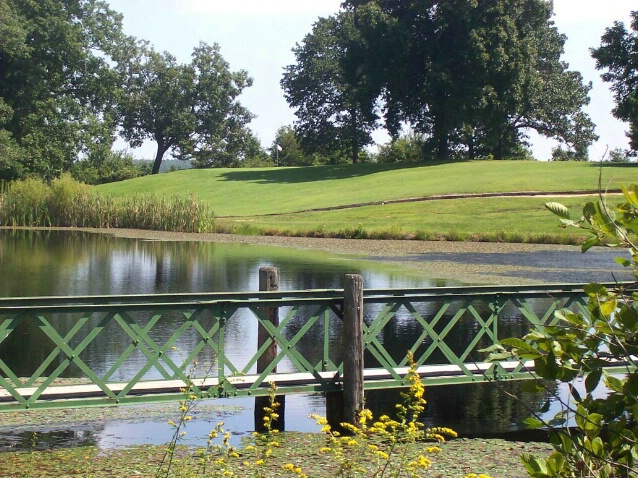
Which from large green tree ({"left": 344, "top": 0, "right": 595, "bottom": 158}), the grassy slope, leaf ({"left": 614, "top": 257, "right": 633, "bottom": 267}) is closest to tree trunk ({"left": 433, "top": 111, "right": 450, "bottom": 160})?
large green tree ({"left": 344, "top": 0, "right": 595, "bottom": 158})

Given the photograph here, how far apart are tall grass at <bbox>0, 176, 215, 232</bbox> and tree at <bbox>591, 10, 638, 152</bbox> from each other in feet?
86.2

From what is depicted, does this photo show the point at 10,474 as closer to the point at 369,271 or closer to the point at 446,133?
the point at 369,271

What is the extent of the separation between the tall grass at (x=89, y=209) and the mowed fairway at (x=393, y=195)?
213 centimetres

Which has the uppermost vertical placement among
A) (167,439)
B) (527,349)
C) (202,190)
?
(202,190)

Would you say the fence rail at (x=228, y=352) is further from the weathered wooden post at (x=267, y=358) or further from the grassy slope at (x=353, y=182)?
the grassy slope at (x=353, y=182)

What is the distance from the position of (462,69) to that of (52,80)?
30.5 metres

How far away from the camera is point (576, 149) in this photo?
80625mm

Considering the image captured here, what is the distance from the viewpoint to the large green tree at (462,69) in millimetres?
66625

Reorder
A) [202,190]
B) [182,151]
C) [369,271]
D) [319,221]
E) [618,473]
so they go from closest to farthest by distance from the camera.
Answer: [618,473], [369,271], [319,221], [202,190], [182,151]

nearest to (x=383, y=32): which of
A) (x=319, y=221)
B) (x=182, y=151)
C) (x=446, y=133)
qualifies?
(x=446, y=133)

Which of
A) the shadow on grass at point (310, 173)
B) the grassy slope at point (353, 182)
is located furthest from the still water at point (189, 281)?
the shadow on grass at point (310, 173)

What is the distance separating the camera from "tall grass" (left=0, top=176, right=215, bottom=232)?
48969mm

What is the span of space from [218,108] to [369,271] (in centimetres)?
7002

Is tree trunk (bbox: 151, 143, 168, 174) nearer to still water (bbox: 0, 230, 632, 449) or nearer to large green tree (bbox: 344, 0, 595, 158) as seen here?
large green tree (bbox: 344, 0, 595, 158)
